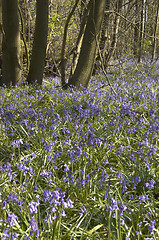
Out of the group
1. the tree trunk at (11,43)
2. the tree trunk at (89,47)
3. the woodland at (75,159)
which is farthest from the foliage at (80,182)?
the tree trunk at (11,43)

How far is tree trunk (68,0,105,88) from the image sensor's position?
5738 millimetres

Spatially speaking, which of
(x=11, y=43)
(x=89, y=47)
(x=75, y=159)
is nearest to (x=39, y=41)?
(x=11, y=43)

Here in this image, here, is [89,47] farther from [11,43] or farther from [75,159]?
[75,159]

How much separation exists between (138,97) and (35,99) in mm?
2178

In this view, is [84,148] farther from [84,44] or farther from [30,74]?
[30,74]

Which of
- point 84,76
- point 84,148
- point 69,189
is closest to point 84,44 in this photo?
point 84,76

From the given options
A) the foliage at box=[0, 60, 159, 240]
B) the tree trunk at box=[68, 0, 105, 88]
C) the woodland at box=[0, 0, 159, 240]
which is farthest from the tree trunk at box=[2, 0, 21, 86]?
the foliage at box=[0, 60, 159, 240]

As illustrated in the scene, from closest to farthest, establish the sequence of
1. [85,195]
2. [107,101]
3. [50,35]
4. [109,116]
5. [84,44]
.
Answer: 1. [85,195]
2. [109,116]
3. [107,101]
4. [84,44]
5. [50,35]

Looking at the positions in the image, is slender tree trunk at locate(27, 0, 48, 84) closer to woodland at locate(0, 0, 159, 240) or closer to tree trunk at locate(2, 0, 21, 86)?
woodland at locate(0, 0, 159, 240)

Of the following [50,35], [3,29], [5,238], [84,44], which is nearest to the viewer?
[5,238]

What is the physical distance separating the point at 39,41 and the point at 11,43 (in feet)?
2.44

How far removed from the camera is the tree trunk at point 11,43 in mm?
6352

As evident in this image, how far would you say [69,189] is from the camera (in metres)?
2.48

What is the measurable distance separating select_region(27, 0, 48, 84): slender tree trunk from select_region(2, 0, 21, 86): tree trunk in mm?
413
